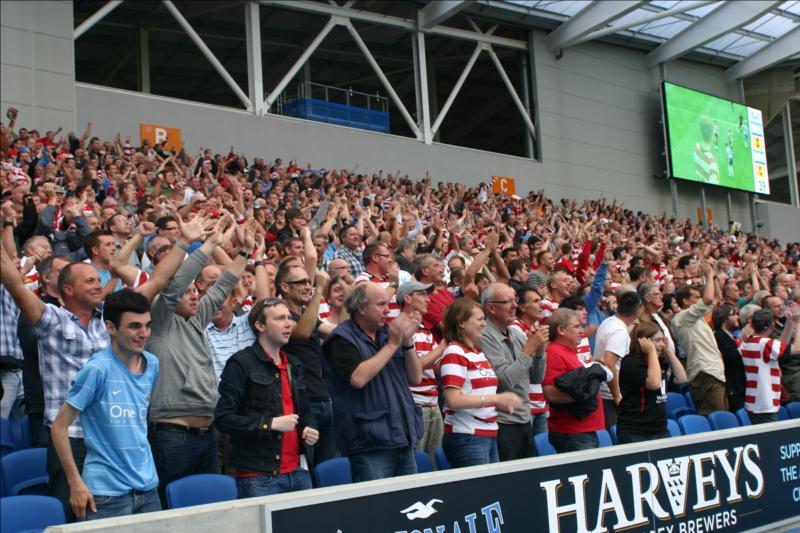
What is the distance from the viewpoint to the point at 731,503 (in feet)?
19.2

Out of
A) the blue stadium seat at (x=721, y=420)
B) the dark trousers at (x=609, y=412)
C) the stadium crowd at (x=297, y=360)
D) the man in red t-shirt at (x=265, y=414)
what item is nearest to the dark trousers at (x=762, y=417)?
the stadium crowd at (x=297, y=360)

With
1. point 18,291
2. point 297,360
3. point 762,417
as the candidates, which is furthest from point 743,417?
point 18,291

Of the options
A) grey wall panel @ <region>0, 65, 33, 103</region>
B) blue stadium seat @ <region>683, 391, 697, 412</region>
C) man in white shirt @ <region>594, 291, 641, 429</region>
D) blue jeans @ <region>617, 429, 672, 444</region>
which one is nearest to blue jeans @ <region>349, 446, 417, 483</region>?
blue jeans @ <region>617, 429, 672, 444</region>

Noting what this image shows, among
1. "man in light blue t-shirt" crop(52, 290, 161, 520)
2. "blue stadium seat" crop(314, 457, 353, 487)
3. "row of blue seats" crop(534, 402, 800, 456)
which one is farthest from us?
"row of blue seats" crop(534, 402, 800, 456)

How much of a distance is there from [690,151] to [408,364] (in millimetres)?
25551

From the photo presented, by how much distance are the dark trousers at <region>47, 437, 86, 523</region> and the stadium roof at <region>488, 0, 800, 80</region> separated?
2152cm

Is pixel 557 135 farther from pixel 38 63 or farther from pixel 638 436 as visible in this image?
pixel 638 436

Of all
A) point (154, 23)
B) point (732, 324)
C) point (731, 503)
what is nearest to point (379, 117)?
point (154, 23)

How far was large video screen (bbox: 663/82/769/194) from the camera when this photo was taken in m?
28.2

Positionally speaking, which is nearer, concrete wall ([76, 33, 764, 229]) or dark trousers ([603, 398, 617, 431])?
dark trousers ([603, 398, 617, 431])

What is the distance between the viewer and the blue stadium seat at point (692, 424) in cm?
711

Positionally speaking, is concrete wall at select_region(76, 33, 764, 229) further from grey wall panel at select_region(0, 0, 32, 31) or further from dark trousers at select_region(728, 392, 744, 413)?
dark trousers at select_region(728, 392, 744, 413)

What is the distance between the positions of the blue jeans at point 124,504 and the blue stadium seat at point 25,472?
2.38 feet

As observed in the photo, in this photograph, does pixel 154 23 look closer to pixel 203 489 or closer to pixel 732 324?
pixel 732 324
